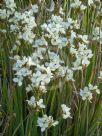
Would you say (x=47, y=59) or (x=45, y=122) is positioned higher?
(x=47, y=59)

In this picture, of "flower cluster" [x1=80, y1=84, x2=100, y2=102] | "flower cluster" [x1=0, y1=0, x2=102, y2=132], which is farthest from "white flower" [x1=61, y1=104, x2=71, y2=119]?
"flower cluster" [x1=80, y1=84, x2=100, y2=102]

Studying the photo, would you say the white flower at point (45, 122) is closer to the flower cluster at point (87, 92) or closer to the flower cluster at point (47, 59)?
the flower cluster at point (47, 59)

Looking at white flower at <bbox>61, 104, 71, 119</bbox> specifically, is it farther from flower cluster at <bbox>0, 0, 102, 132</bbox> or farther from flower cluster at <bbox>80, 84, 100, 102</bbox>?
flower cluster at <bbox>80, 84, 100, 102</bbox>

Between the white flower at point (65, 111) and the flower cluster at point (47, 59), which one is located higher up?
the flower cluster at point (47, 59)

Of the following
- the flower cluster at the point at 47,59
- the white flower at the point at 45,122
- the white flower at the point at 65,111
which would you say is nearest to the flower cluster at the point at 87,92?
the flower cluster at the point at 47,59

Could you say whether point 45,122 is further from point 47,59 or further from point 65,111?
point 47,59

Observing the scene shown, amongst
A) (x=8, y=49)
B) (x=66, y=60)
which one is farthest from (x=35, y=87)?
(x=8, y=49)

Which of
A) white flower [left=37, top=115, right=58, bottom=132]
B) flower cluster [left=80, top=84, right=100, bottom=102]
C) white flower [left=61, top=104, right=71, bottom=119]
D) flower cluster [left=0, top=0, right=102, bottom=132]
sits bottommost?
white flower [left=37, top=115, right=58, bottom=132]

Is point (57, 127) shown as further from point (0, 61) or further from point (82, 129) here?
point (0, 61)

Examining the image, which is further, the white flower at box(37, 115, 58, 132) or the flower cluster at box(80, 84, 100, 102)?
the flower cluster at box(80, 84, 100, 102)

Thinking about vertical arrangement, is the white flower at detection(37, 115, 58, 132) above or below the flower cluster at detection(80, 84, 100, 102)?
below

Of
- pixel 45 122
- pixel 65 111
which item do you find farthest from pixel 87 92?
pixel 45 122
